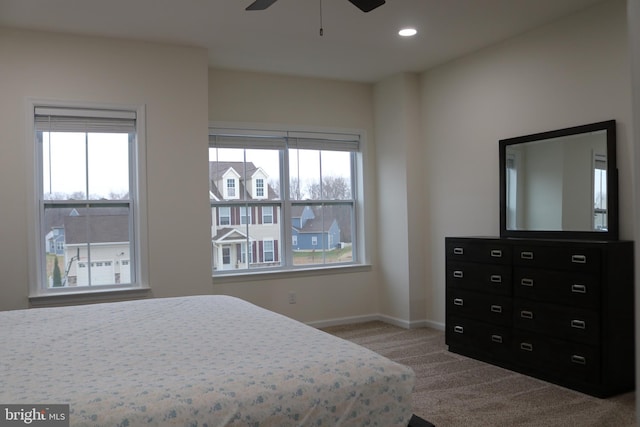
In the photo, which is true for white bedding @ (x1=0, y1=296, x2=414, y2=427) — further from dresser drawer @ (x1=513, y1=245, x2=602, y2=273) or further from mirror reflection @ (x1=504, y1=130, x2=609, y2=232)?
mirror reflection @ (x1=504, y1=130, x2=609, y2=232)

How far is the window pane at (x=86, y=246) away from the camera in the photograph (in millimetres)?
4266

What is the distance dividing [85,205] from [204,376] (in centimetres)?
317

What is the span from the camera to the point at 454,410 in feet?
10.6

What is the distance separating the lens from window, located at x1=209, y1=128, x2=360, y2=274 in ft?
17.6

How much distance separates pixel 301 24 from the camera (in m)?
4.16

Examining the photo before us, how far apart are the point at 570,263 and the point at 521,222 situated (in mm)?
905

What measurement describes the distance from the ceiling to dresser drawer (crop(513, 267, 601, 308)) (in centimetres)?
191

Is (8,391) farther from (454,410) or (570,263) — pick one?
(570,263)

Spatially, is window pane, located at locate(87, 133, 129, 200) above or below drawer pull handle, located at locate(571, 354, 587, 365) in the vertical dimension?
above

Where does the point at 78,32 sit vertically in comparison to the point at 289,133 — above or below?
above

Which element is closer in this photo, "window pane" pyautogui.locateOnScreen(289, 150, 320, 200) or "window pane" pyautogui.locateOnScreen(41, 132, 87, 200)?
"window pane" pyautogui.locateOnScreen(41, 132, 87, 200)

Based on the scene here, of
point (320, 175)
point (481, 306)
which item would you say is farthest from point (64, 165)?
point (481, 306)

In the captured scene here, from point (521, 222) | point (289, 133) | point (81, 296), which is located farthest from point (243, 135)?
point (521, 222)

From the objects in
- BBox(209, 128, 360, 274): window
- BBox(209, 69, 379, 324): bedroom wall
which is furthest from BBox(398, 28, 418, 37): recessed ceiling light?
BBox(209, 128, 360, 274): window
